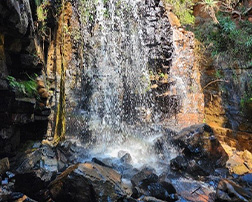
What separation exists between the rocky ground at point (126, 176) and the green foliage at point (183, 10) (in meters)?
7.05

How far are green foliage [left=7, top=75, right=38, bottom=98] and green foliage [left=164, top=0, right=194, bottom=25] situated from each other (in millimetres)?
8458

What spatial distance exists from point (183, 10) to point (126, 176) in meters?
9.74

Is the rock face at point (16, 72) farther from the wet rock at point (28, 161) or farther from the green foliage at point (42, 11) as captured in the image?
the green foliage at point (42, 11)

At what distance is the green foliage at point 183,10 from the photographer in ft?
33.6

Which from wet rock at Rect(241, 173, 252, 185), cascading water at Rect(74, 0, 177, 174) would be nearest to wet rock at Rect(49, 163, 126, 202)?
wet rock at Rect(241, 173, 252, 185)

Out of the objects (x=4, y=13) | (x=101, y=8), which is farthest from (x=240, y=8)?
(x=4, y=13)

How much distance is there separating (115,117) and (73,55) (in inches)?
136

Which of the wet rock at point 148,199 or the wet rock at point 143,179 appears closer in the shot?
the wet rock at point 148,199

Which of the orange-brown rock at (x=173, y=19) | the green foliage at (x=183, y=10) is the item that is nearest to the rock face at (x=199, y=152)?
the orange-brown rock at (x=173, y=19)

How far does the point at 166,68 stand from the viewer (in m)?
8.79

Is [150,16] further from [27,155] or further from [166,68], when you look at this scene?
[27,155]

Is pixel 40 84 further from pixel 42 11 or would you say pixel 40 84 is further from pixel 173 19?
pixel 173 19

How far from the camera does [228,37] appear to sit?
10242mm

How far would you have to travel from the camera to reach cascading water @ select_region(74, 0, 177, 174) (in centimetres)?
848
